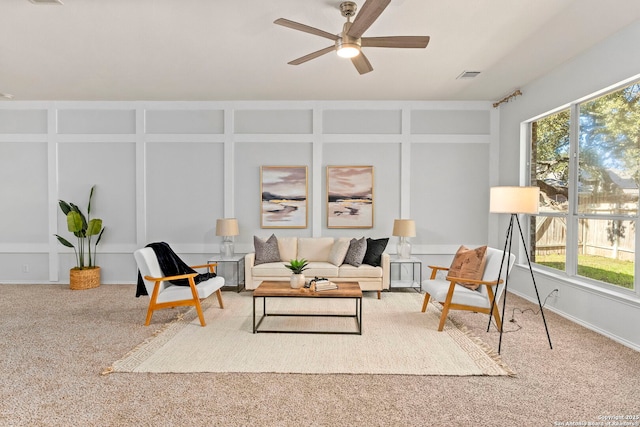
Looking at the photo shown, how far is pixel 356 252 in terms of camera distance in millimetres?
5227

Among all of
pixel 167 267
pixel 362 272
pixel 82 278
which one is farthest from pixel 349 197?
pixel 82 278

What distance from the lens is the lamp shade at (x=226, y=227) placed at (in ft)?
17.9

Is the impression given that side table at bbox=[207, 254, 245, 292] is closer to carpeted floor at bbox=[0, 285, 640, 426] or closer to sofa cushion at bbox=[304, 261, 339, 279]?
sofa cushion at bbox=[304, 261, 339, 279]

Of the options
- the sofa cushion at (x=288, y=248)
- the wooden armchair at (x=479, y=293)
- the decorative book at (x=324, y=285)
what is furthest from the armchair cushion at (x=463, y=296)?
the sofa cushion at (x=288, y=248)

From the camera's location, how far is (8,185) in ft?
19.3

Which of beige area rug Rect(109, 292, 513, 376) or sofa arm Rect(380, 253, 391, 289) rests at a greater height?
sofa arm Rect(380, 253, 391, 289)

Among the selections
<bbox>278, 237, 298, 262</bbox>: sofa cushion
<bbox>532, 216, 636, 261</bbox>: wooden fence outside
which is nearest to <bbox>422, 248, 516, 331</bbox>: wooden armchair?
<bbox>532, 216, 636, 261</bbox>: wooden fence outside

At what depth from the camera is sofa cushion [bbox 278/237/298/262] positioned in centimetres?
552

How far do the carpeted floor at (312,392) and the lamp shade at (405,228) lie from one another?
6.90ft

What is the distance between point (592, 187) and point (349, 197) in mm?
3099

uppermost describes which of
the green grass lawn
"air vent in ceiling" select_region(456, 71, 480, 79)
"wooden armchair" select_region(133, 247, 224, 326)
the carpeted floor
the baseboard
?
"air vent in ceiling" select_region(456, 71, 480, 79)

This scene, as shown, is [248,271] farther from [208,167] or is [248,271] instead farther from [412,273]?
[412,273]

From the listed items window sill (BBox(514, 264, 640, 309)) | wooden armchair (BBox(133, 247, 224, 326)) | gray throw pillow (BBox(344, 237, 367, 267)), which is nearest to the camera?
window sill (BBox(514, 264, 640, 309))

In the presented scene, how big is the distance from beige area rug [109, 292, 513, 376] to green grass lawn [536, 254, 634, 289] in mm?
1618
